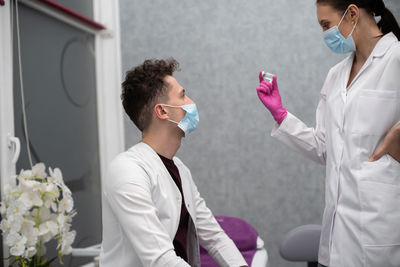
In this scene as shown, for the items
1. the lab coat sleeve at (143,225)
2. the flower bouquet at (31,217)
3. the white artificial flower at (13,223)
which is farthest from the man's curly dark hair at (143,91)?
the white artificial flower at (13,223)

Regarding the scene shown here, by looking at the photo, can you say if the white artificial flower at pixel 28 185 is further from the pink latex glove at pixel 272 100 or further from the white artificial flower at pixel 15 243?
the pink latex glove at pixel 272 100

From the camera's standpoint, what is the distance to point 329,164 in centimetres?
149

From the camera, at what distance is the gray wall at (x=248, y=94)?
8.21 ft

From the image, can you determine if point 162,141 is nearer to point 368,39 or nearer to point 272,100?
point 272,100

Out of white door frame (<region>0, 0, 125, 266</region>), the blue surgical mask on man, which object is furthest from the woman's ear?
white door frame (<region>0, 0, 125, 266</region>)

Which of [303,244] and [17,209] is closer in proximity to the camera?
[17,209]

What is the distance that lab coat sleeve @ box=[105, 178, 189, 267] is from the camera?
1.18m

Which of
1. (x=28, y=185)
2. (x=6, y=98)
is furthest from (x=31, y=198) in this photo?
(x=6, y=98)

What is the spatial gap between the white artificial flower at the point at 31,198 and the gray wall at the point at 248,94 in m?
1.14

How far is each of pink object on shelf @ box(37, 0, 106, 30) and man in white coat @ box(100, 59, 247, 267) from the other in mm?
1004

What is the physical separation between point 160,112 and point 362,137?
673 mm

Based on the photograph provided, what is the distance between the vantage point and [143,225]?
1.20 m

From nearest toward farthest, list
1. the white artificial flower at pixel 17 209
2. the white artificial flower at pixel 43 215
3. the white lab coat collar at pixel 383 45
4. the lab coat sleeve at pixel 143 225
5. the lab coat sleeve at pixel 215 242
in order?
the lab coat sleeve at pixel 143 225 → the white lab coat collar at pixel 383 45 → the lab coat sleeve at pixel 215 242 → the white artificial flower at pixel 17 209 → the white artificial flower at pixel 43 215

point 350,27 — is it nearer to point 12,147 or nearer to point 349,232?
point 349,232
